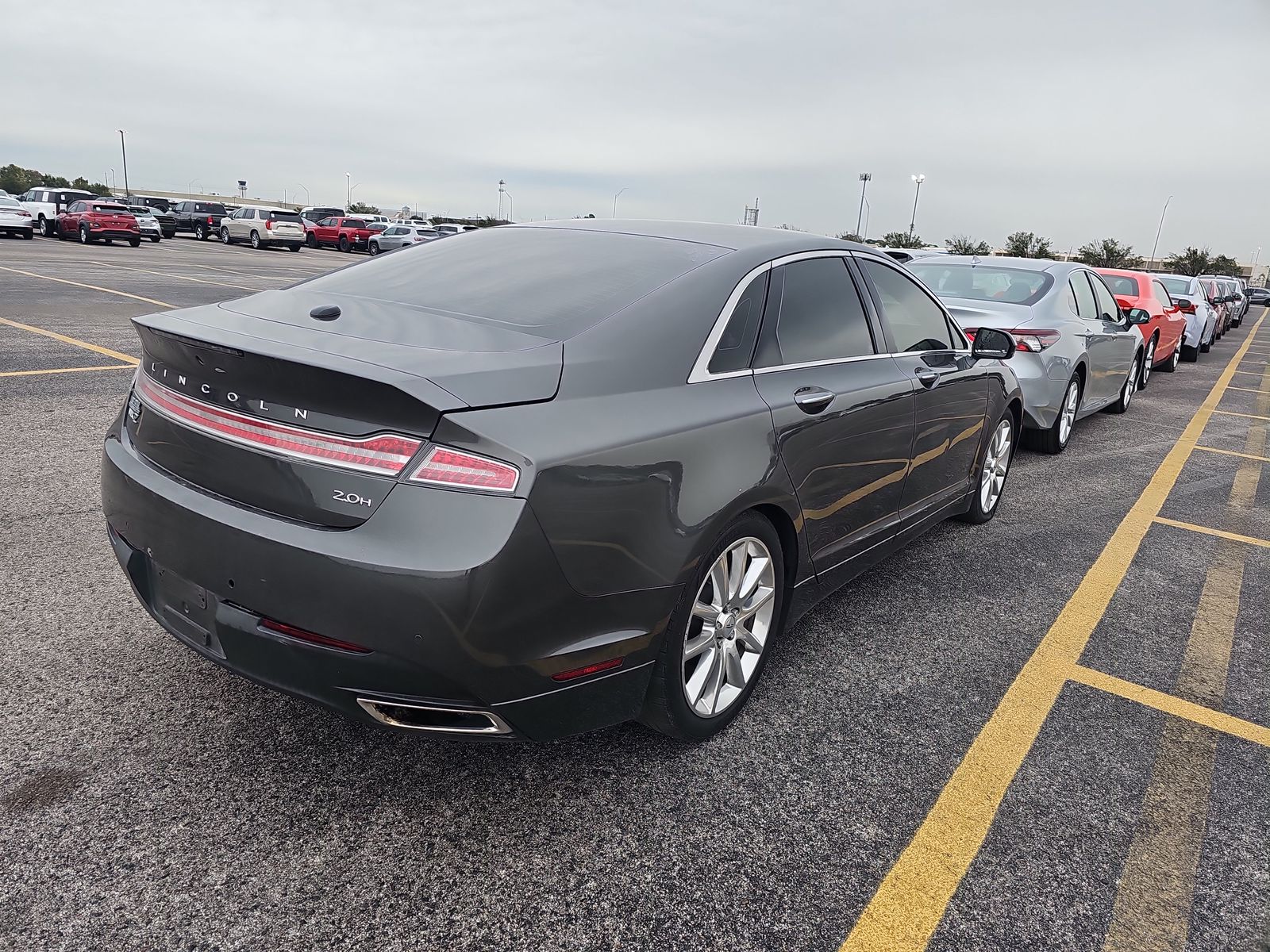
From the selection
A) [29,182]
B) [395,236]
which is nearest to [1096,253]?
[395,236]

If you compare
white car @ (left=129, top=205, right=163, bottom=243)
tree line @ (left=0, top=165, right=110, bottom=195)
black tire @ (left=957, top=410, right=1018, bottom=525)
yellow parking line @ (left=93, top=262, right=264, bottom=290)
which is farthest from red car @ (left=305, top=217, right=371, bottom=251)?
tree line @ (left=0, top=165, right=110, bottom=195)

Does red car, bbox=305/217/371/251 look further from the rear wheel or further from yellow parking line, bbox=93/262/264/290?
the rear wheel

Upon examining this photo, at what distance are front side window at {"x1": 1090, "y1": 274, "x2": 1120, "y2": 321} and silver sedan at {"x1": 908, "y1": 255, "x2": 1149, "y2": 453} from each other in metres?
0.02

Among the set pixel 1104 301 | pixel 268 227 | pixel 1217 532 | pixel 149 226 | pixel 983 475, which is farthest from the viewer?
pixel 268 227

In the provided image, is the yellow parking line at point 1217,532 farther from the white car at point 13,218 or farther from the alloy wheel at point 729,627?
the white car at point 13,218

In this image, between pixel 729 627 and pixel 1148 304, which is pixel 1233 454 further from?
pixel 729 627

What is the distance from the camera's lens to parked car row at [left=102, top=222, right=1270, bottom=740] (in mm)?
2121

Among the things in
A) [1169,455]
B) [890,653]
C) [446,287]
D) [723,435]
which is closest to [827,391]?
[723,435]

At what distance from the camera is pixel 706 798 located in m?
2.65

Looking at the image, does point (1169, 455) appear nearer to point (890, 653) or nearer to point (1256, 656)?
point (1256, 656)

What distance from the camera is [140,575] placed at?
2617 millimetres

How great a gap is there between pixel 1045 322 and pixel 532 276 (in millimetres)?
5243

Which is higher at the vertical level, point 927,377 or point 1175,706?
point 927,377

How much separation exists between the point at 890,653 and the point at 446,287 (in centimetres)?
220
